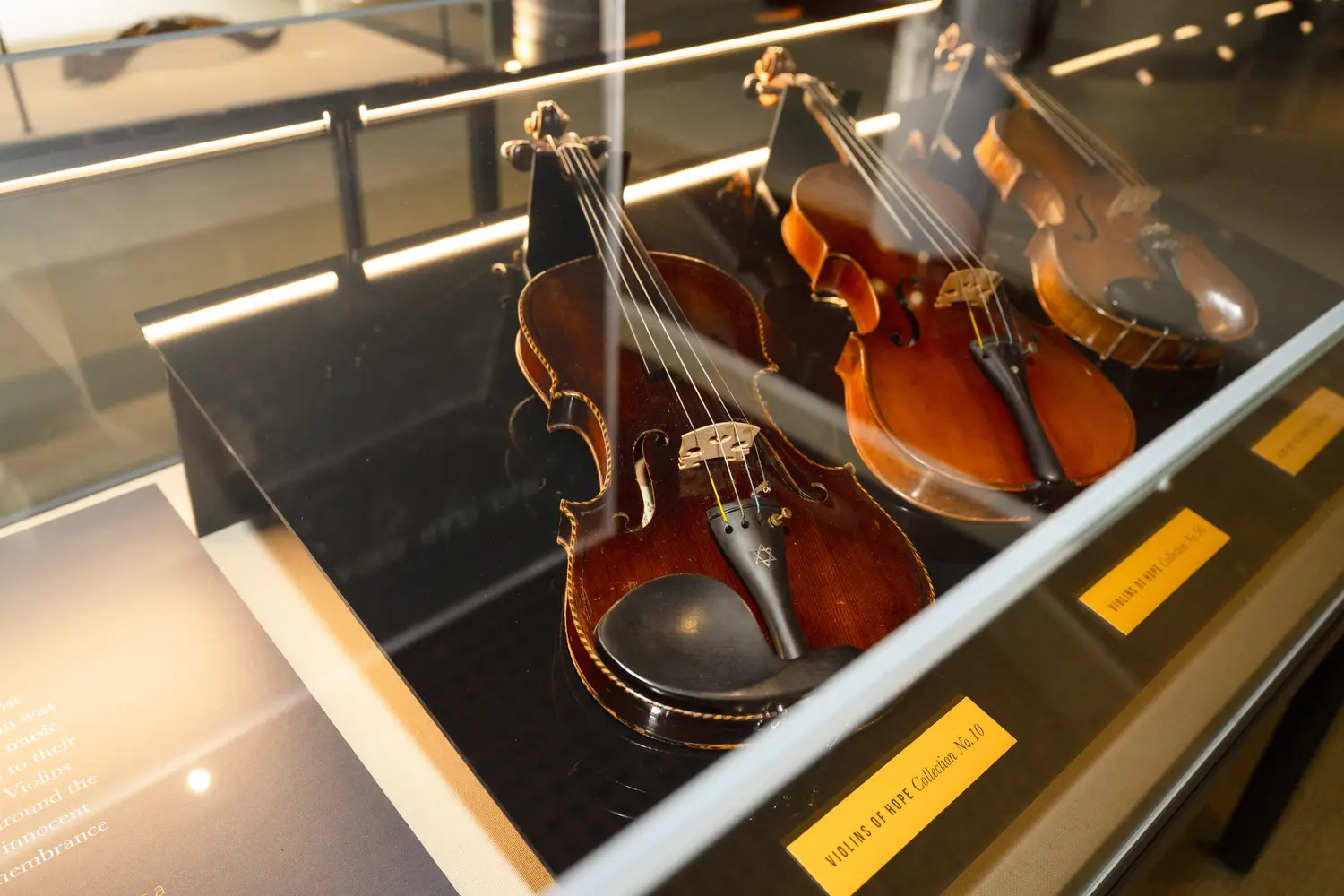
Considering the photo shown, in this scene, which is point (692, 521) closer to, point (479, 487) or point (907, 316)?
point (479, 487)

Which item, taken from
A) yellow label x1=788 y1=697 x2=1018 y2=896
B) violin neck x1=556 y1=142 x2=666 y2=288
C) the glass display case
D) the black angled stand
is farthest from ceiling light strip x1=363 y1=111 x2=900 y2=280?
the black angled stand

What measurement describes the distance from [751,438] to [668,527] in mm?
116

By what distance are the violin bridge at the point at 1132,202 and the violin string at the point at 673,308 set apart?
0.60 m

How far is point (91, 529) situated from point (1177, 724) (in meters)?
0.90

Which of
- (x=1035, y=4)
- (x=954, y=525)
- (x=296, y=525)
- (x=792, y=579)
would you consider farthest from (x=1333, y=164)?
(x=296, y=525)

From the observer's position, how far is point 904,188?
124 centimetres

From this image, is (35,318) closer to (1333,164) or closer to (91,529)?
(91,529)

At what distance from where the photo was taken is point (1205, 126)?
59.9 inches

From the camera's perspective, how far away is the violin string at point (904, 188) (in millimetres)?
1136

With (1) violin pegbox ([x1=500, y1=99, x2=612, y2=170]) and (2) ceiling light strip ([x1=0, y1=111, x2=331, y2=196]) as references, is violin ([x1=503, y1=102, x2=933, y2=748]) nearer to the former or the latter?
(1) violin pegbox ([x1=500, y1=99, x2=612, y2=170])

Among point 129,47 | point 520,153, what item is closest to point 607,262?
point 520,153

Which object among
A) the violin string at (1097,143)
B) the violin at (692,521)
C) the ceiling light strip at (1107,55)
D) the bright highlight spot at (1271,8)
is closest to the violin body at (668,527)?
the violin at (692,521)

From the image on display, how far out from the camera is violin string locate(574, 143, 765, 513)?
30.9 inches

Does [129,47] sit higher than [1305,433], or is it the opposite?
[129,47]
